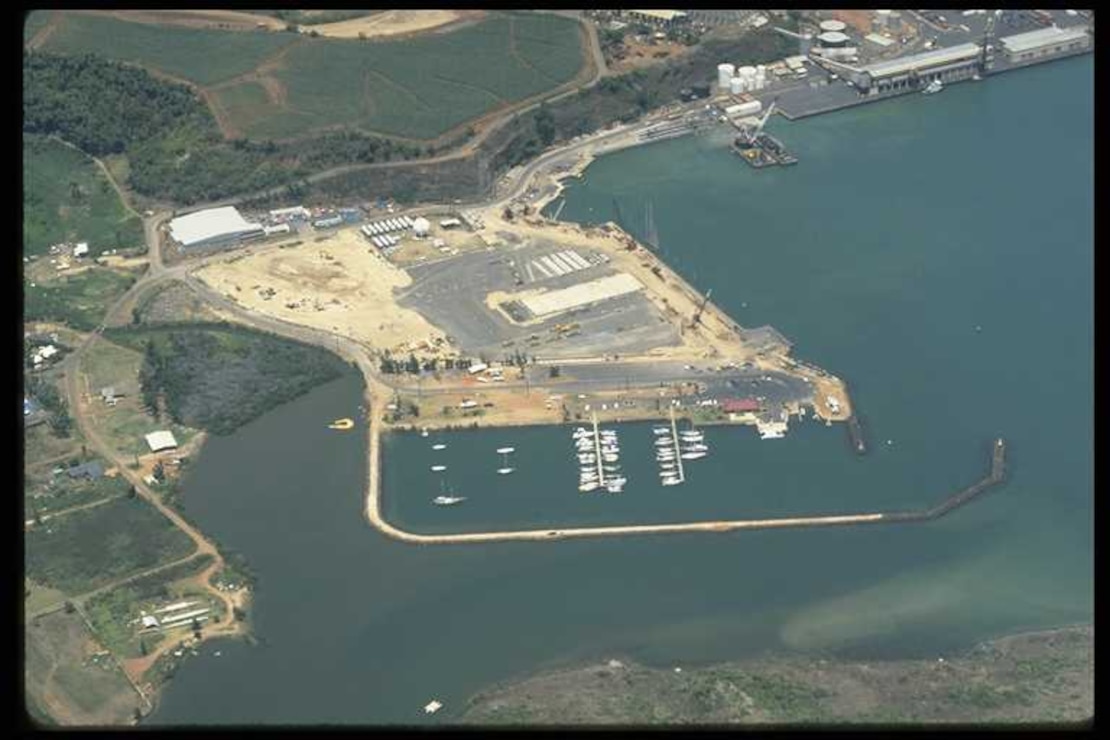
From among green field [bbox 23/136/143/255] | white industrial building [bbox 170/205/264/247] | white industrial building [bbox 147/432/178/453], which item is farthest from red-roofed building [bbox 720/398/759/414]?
green field [bbox 23/136/143/255]

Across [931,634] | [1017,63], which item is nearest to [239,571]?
[931,634]

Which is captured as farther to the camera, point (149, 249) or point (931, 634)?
point (149, 249)

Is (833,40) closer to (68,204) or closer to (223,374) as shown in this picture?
(68,204)

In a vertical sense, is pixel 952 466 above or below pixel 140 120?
below

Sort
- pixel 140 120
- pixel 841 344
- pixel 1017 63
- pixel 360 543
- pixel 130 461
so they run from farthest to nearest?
pixel 1017 63 → pixel 140 120 → pixel 841 344 → pixel 130 461 → pixel 360 543

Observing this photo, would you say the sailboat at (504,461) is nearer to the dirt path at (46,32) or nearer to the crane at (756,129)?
the crane at (756,129)

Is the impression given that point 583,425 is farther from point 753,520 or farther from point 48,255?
point 48,255

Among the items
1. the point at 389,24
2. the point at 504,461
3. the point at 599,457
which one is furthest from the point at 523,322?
the point at 389,24
